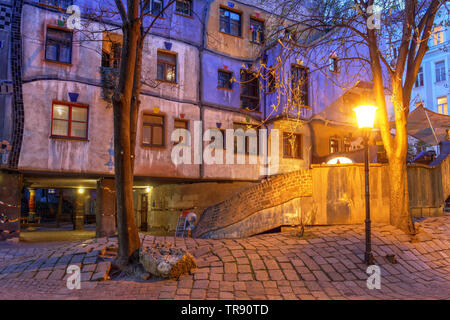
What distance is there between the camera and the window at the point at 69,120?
12.9m

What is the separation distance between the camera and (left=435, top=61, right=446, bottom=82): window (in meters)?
30.6

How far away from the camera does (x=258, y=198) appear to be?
40.1 feet

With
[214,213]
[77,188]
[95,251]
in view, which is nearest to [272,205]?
[214,213]

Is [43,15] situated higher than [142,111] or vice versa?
[43,15]

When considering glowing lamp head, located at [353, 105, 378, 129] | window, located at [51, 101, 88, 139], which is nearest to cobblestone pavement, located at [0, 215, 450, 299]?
glowing lamp head, located at [353, 105, 378, 129]

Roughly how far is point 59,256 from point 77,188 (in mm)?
14213

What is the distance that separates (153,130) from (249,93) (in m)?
5.98

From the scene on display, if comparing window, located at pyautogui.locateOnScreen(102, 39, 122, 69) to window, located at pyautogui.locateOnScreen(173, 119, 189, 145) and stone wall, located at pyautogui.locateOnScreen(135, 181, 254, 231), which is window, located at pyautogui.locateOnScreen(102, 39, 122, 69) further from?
stone wall, located at pyautogui.locateOnScreen(135, 181, 254, 231)

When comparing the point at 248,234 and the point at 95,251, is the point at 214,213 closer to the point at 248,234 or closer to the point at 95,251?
the point at 248,234

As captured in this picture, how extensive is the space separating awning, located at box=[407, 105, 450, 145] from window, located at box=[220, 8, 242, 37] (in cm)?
966

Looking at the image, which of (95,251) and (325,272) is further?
(95,251)

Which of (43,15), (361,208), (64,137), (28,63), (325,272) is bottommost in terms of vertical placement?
(325,272)
